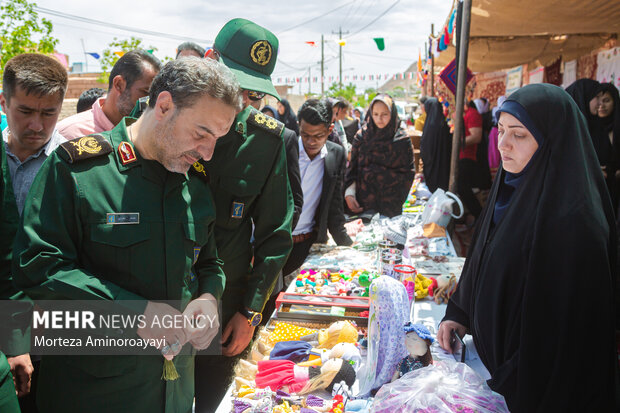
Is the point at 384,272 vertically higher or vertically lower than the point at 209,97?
lower

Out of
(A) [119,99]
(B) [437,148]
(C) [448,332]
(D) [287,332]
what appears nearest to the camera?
(C) [448,332]

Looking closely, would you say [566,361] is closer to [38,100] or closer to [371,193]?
[38,100]

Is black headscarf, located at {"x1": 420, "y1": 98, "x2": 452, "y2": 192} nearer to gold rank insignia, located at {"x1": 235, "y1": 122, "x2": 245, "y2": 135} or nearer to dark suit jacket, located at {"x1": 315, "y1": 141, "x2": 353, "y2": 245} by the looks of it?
dark suit jacket, located at {"x1": 315, "y1": 141, "x2": 353, "y2": 245}

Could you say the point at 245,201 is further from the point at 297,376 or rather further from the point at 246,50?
the point at 297,376

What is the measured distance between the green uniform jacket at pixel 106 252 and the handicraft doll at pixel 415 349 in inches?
32.1

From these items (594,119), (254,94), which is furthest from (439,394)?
(594,119)

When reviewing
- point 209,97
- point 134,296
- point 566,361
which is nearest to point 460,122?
point 566,361

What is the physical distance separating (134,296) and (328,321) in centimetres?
116

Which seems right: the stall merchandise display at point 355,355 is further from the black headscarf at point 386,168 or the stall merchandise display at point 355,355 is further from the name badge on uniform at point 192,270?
the black headscarf at point 386,168

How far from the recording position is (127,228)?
1.27m

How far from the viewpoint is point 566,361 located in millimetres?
1400

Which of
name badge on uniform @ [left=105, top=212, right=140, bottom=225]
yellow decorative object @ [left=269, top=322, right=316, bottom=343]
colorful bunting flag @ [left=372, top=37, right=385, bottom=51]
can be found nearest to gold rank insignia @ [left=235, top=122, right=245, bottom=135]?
name badge on uniform @ [left=105, top=212, right=140, bottom=225]

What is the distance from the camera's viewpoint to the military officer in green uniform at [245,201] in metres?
1.83

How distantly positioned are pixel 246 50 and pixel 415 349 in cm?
143
